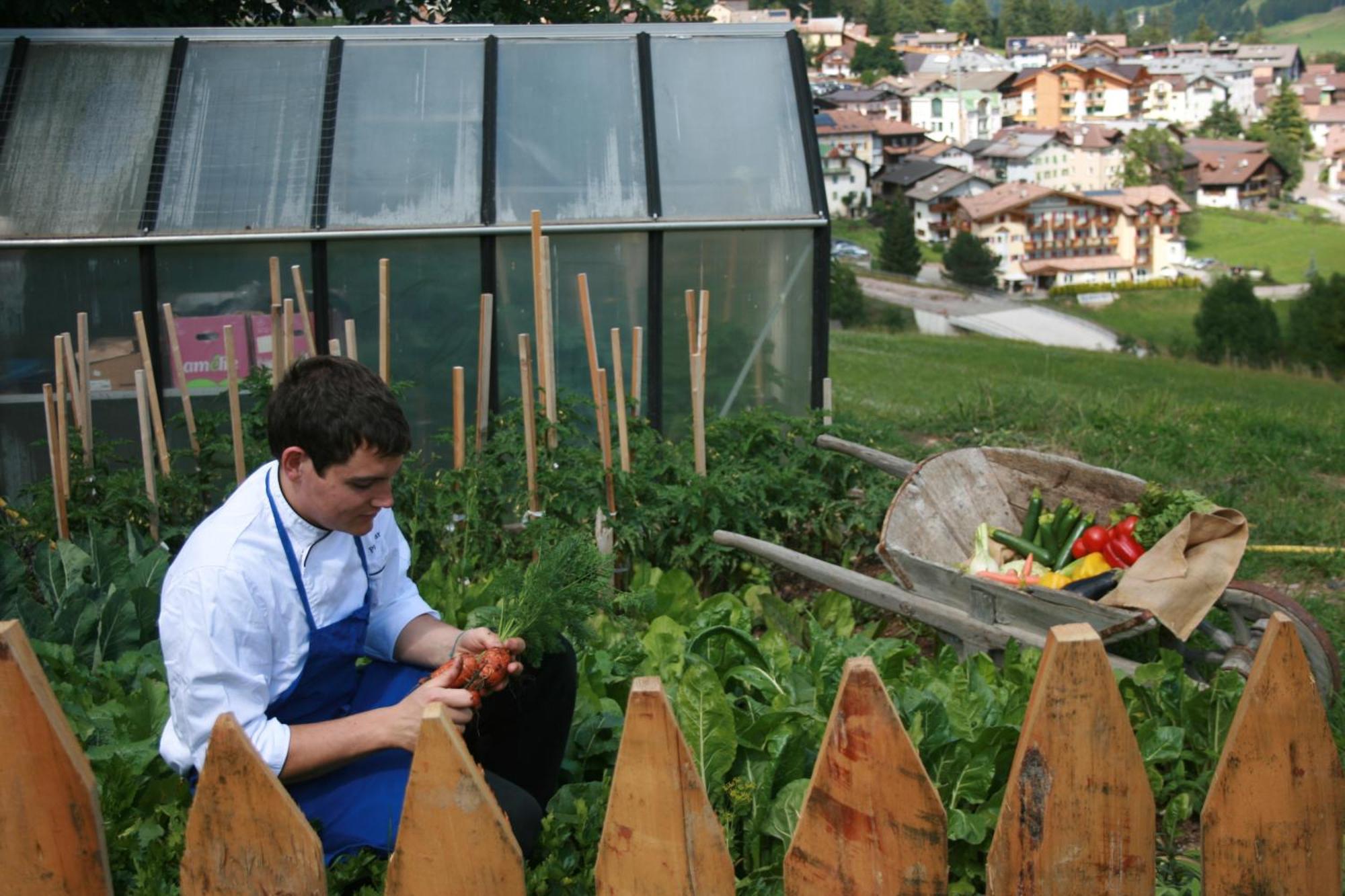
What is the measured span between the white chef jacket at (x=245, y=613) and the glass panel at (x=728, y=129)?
447cm

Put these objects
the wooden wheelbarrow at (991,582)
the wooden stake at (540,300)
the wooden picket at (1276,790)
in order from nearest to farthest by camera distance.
Result: the wooden picket at (1276,790) → the wooden wheelbarrow at (991,582) → the wooden stake at (540,300)

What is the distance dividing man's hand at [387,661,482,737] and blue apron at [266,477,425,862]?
11 centimetres

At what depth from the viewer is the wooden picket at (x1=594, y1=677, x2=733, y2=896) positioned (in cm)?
196

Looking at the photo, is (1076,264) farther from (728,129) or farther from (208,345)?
(208,345)

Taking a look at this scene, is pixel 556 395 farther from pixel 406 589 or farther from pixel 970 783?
pixel 970 783

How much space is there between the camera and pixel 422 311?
22.6 ft

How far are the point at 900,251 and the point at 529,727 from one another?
83.3 m

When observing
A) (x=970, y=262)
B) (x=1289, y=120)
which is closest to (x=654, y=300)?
(x=970, y=262)

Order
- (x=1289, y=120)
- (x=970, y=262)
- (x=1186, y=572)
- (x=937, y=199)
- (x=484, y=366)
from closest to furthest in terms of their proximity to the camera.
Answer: (x=1186, y=572) < (x=484, y=366) < (x=970, y=262) < (x=937, y=199) < (x=1289, y=120)

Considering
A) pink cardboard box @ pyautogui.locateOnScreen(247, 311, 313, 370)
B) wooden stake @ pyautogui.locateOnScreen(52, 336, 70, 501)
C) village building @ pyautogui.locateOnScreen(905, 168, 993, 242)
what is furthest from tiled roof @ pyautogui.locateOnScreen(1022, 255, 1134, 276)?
wooden stake @ pyautogui.locateOnScreen(52, 336, 70, 501)

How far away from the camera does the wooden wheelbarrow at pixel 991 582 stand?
4285mm

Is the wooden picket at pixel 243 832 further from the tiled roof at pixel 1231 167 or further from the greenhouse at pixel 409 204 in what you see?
the tiled roof at pixel 1231 167

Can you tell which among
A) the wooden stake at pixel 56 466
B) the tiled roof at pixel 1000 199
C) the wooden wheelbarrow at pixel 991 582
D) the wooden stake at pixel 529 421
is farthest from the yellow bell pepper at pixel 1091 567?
the tiled roof at pixel 1000 199

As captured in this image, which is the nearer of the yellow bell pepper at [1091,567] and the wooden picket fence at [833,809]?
the wooden picket fence at [833,809]
